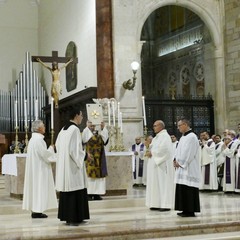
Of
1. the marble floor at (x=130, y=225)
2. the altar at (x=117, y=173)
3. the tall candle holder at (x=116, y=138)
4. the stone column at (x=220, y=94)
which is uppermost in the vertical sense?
the stone column at (x=220, y=94)

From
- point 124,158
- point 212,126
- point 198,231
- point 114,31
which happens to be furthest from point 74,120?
point 212,126

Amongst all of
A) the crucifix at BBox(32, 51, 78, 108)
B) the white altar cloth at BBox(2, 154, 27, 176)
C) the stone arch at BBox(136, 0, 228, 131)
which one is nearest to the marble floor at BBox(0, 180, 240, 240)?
the white altar cloth at BBox(2, 154, 27, 176)

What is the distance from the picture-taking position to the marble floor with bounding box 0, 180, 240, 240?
24.9 feet

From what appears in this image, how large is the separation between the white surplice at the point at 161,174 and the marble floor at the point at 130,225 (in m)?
0.27

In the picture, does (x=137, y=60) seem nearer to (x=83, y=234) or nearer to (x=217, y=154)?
(x=217, y=154)

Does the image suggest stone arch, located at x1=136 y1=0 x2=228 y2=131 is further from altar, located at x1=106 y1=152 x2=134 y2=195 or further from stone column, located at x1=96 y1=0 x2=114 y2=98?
altar, located at x1=106 y1=152 x2=134 y2=195

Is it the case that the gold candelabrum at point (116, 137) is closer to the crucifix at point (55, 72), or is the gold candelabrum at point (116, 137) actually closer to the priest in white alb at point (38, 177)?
the crucifix at point (55, 72)

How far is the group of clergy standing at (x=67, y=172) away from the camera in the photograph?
27.3ft

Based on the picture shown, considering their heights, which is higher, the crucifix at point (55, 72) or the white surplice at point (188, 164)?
the crucifix at point (55, 72)

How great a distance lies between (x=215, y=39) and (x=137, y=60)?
293 centimetres

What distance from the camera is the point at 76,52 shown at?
18859 mm

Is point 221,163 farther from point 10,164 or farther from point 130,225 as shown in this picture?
point 130,225

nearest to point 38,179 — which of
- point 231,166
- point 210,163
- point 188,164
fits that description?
point 188,164

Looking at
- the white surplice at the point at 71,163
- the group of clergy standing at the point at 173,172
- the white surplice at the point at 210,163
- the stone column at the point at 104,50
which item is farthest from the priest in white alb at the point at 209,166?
the white surplice at the point at 71,163
